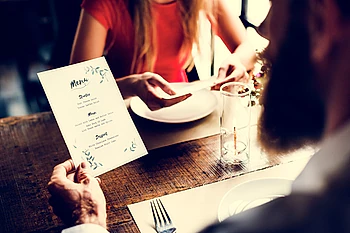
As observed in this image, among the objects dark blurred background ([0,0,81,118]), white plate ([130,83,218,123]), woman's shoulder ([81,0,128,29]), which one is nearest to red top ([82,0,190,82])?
woman's shoulder ([81,0,128,29])

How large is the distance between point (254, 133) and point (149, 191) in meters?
0.38

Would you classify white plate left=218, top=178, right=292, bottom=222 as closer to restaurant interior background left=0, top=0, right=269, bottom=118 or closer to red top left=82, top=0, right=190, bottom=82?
red top left=82, top=0, right=190, bottom=82

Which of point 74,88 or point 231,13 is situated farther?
point 231,13

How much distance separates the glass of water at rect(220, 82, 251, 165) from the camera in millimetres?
1249

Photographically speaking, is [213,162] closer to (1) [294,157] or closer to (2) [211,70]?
(1) [294,157]

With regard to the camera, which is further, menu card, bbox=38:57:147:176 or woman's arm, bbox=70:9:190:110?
woman's arm, bbox=70:9:190:110

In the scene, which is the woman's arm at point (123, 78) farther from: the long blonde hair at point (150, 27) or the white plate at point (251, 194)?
the white plate at point (251, 194)

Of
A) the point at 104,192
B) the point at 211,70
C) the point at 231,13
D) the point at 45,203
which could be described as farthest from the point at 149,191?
the point at 211,70

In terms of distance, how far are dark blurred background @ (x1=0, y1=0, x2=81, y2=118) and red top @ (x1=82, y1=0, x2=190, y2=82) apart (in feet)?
3.86

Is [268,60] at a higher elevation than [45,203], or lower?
higher

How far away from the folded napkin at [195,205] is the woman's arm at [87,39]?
0.88 m

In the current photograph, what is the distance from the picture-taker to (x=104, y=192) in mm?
1134

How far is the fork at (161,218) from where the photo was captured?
1.00 meters

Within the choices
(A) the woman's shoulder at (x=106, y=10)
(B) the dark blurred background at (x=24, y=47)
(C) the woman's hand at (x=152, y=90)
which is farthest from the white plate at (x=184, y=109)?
(B) the dark blurred background at (x=24, y=47)
